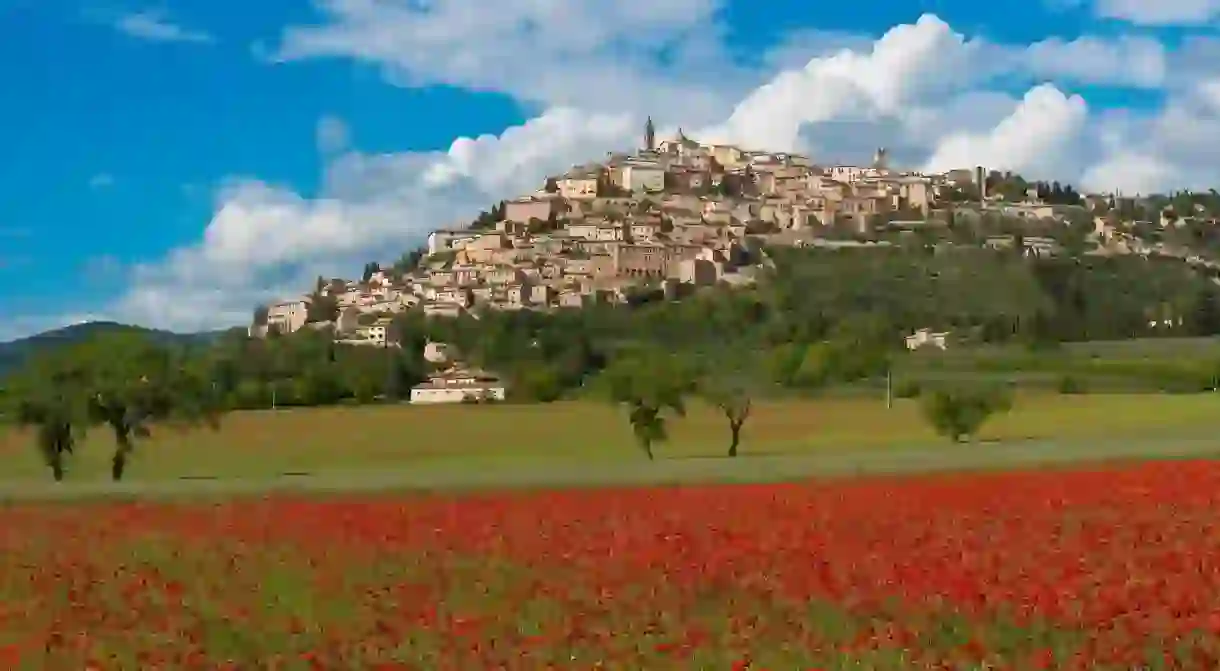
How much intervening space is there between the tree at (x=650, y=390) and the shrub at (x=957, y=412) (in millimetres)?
10937

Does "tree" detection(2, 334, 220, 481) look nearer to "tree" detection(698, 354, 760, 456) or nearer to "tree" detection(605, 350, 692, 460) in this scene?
"tree" detection(605, 350, 692, 460)

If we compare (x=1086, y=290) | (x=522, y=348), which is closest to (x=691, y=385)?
(x=522, y=348)

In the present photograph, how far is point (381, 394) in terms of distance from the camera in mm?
123312

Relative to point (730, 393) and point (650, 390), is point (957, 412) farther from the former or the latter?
point (650, 390)

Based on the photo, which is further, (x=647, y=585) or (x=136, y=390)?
(x=136, y=390)

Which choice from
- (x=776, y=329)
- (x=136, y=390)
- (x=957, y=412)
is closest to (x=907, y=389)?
(x=957, y=412)

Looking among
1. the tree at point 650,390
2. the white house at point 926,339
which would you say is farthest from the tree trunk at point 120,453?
the white house at point 926,339

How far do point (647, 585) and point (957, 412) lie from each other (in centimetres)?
5457

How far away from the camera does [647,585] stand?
14.0 meters

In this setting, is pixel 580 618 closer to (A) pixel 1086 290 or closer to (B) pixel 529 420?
(B) pixel 529 420

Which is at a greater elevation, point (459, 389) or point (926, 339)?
point (926, 339)

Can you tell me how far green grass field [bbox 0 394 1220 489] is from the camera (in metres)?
46.6

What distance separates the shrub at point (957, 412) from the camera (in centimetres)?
6644

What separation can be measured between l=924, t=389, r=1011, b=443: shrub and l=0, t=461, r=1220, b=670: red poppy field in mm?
44698
